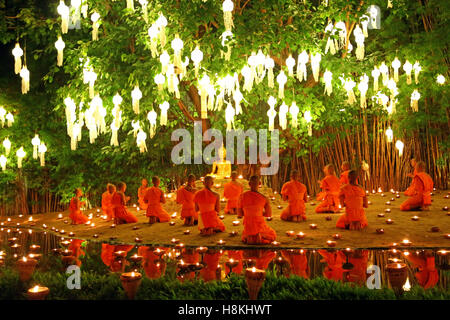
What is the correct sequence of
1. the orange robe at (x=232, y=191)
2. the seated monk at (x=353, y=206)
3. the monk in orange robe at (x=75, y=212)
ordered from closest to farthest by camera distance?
the seated monk at (x=353, y=206), the orange robe at (x=232, y=191), the monk in orange robe at (x=75, y=212)

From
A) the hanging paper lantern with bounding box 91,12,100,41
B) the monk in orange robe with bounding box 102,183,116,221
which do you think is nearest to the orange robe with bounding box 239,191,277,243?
the hanging paper lantern with bounding box 91,12,100,41

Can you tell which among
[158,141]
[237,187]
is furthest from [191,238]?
[158,141]

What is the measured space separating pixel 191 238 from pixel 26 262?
2.91m

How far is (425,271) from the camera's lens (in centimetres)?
418

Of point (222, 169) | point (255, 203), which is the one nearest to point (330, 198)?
point (222, 169)

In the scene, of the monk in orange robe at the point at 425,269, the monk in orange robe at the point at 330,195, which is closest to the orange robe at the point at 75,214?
the monk in orange robe at the point at 330,195

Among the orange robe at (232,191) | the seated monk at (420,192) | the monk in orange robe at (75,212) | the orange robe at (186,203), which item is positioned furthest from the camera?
the monk in orange robe at (75,212)

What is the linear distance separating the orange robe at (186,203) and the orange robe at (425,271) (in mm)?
3790

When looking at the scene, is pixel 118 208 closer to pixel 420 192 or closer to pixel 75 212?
pixel 75 212

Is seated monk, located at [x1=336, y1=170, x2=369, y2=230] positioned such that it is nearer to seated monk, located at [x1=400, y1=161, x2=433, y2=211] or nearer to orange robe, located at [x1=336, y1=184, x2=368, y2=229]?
orange robe, located at [x1=336, y1=184, x2=368, y2=229]

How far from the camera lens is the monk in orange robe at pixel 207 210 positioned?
6.71 m

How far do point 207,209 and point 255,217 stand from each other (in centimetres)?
106

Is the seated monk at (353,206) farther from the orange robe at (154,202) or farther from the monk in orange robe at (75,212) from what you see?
the monk in orange robe at (75,212)

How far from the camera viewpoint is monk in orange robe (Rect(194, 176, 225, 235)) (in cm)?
671
